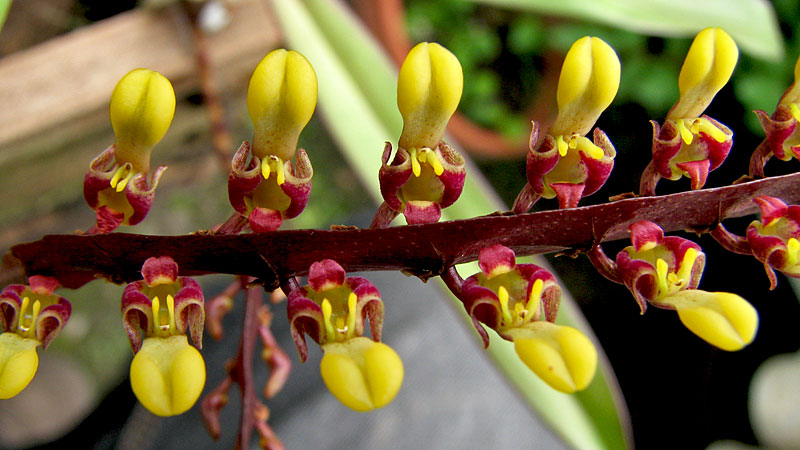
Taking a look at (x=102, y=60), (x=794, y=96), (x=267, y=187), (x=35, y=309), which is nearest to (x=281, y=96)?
(x=267, y=187)

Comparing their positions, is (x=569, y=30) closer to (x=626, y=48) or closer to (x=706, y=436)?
(x=626, y=48)

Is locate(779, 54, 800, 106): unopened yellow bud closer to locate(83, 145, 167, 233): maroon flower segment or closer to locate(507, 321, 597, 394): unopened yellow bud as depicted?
locate(507, 321, 597, 394): unopened yellow bud

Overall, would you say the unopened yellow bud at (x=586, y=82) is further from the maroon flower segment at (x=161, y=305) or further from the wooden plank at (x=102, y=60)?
the wooden plank at (x=102, y=60)

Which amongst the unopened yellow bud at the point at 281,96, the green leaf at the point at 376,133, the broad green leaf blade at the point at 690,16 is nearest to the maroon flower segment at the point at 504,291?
the unopened yellow bud at the point at 281,96

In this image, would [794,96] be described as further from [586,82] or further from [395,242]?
[395,242]

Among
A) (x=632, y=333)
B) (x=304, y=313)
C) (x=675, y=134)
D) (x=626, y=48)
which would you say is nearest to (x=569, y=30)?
(x=626, y=48)

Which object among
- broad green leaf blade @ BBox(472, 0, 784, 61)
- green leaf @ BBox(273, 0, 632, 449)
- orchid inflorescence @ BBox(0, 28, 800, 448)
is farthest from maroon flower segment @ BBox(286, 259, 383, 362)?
broad green leaf blade @ BBox(472, 0, 784, 61)
